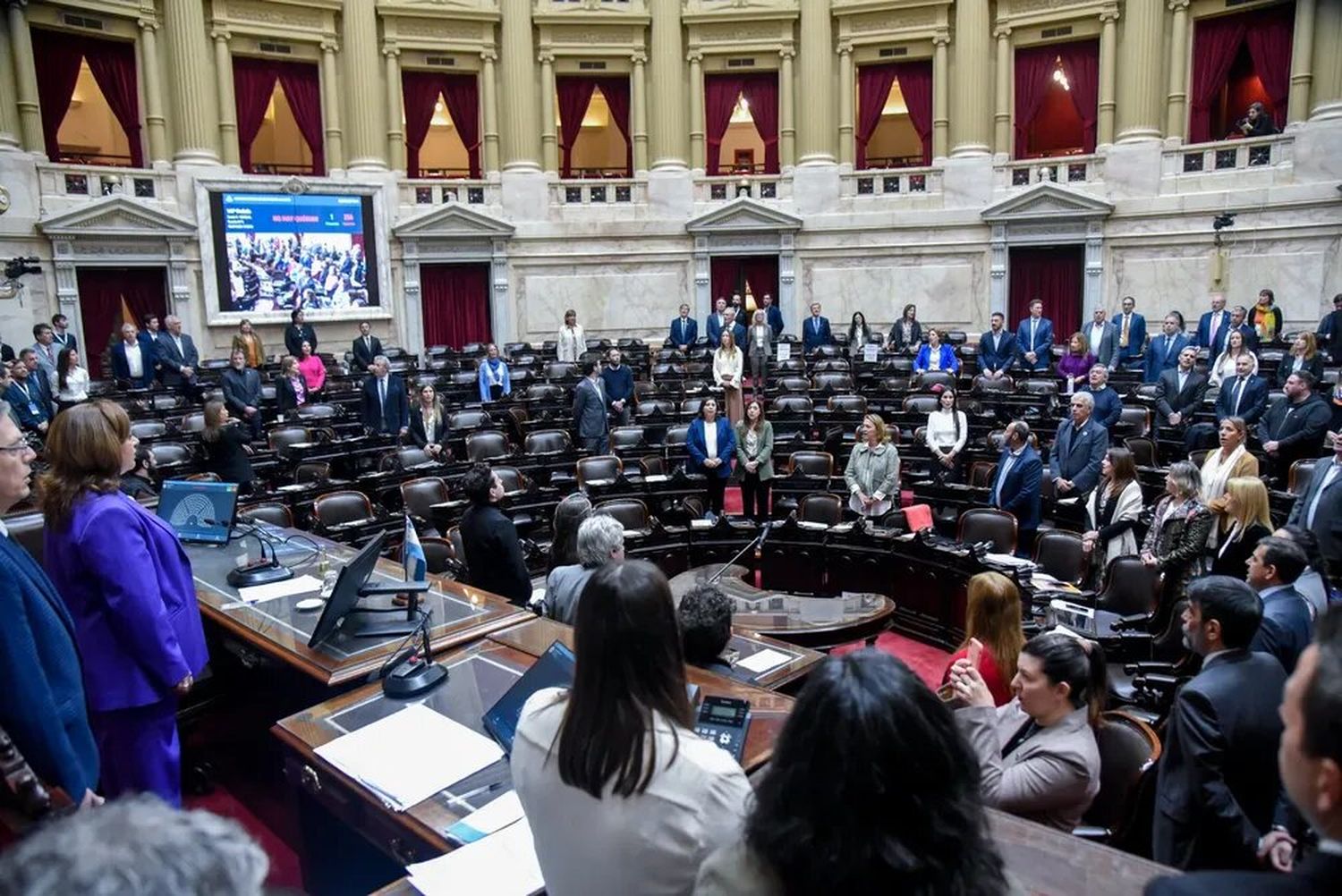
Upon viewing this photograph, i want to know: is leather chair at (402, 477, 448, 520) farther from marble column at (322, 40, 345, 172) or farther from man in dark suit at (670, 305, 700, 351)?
marble column at (322, 40, 345, 172)

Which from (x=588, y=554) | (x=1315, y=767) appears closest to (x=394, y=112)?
(x=588, y=554)

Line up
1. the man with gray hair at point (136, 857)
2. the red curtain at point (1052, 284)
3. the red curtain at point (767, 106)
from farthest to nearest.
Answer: the red curtain at point (767, 106)
the red curtain at point (1052, 284)
the man with gray hair at point (136, 857)

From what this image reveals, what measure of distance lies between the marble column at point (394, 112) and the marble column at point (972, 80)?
1082 centimetres

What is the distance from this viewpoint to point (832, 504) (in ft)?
26.6

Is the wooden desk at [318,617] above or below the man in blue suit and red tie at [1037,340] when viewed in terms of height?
below

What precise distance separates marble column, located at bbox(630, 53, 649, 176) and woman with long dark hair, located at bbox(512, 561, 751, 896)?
61.4 feet

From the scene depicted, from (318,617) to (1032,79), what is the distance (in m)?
18.5

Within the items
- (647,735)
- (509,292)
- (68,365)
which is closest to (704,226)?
(509,292)

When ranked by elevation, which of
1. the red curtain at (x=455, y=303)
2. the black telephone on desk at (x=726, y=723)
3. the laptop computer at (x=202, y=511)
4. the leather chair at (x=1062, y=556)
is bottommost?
A: the leather chair at (x=1062, y=556)

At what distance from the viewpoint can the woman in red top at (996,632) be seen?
11.7 feet

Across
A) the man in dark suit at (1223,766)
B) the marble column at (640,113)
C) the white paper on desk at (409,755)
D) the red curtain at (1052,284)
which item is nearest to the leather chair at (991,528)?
the man in dark suit at (1223,766)

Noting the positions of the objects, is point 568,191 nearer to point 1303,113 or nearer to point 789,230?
point 789,230

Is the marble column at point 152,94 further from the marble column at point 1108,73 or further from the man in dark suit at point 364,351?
the marble column at point 1108,73

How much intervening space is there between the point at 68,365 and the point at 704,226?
11.4m
